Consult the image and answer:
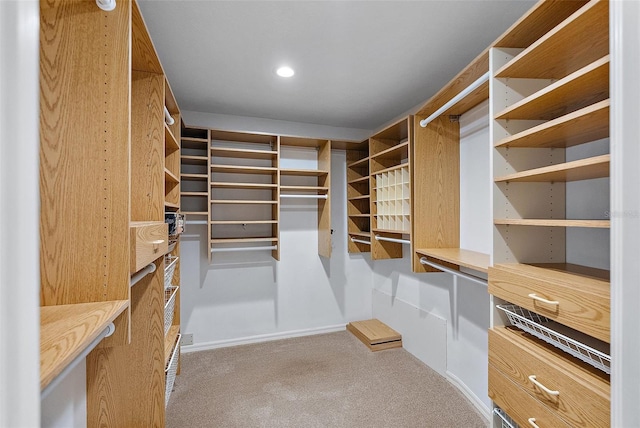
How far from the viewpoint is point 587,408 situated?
0.91 meters

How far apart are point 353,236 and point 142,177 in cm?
245

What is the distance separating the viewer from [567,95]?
3.73ft

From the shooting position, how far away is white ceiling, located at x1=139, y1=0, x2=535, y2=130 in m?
1.53

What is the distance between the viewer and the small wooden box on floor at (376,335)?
3.02 m

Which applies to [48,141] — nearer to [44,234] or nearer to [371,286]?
[44,234]

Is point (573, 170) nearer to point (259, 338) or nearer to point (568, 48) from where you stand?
point (568, 48)

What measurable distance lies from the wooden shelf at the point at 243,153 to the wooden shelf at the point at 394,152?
40.0 inches

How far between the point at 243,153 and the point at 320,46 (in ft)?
4.69

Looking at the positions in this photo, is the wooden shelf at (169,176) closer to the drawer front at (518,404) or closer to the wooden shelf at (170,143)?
the wooden shelf at (170,143)

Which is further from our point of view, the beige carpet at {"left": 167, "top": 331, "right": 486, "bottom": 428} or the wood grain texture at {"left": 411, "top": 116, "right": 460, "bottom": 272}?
the wood grain texture at {"left": 411, "top": 116, "right": 460, "bottom": 272}

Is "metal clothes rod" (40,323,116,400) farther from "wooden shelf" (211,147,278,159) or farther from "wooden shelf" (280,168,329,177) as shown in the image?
"wooden shelf" (280,168,329,177)

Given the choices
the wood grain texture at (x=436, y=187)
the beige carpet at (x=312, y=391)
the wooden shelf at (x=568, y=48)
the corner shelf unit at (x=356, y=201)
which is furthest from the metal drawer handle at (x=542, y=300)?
the corner shelf unit at (x=356, y=201)

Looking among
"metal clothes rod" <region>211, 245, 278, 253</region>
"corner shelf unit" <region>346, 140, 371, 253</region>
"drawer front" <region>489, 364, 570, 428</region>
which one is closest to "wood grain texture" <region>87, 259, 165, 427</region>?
"metal clothes rod" <region>211, 245, 278, 253</region>

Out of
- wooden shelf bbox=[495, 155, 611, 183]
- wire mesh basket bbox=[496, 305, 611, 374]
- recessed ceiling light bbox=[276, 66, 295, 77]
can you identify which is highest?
recessed ceiling light bbox=[276, 66, 295, 77]
